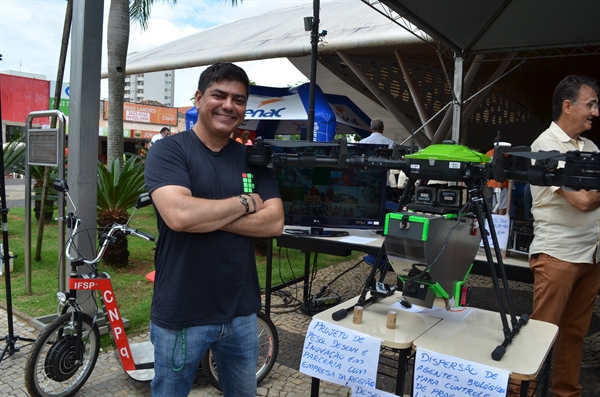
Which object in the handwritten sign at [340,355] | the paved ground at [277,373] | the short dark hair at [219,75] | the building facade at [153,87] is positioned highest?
the building facade at [153,87]

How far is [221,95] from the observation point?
1970 mm

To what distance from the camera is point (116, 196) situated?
252 inches

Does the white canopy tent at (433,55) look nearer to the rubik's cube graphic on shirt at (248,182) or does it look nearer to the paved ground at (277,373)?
the paved ground at (277,373)

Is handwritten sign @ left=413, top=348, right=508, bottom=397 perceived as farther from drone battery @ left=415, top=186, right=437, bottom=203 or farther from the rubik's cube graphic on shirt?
the rubik's cube graphic on shirt

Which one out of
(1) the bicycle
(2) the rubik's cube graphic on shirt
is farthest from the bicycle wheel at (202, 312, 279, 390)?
(2) the rubik's cube graphic on shirt

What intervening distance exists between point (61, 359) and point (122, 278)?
3278mm

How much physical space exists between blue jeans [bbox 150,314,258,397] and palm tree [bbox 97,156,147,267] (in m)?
4.68

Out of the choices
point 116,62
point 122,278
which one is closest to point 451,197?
point 122,278

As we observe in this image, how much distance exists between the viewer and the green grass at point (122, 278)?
507cm

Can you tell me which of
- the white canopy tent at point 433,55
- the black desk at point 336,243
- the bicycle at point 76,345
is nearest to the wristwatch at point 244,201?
the bicycle at point 76,345

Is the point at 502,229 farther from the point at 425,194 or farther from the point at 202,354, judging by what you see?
the point at 202,354

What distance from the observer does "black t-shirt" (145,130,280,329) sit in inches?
73.2

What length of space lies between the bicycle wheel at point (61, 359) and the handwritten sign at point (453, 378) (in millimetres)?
2418

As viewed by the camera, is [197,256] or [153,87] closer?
[197,256]
